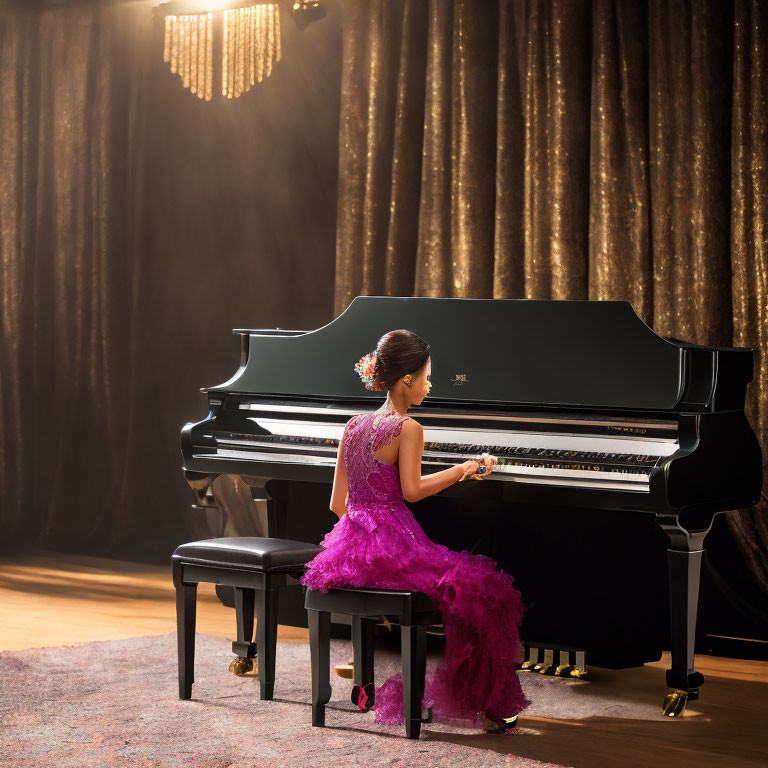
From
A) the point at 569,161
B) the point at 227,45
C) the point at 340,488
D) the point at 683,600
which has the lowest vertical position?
the point at 683,600

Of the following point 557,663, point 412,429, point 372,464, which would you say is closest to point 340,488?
point 372,464

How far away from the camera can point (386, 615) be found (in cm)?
318

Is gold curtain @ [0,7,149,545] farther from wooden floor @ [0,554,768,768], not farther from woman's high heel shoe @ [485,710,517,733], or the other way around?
woman's high heel shoe @ [485,710,517,733]

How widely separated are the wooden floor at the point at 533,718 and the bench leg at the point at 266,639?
65 cm

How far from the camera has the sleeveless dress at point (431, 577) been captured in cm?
323

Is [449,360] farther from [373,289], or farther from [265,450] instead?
[373,289]

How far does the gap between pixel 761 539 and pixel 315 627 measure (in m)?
1.98

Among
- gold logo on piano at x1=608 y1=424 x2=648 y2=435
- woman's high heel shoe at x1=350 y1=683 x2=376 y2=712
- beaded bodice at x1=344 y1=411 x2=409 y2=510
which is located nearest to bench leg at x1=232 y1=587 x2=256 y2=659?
woman's high heel shoe at x1=350 y1=683 x2=376 y2=712

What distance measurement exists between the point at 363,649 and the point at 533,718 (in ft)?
1.73

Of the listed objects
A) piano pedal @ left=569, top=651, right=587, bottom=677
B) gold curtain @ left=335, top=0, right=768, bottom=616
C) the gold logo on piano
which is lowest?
piano pedal @ left=569, top=651, right=587, bottom=677

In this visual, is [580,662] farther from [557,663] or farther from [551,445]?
[551,445]

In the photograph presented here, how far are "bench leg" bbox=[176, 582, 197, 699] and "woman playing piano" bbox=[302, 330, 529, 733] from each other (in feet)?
1.61

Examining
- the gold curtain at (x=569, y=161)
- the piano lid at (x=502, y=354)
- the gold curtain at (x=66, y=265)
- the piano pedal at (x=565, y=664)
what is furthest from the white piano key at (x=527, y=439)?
the gold curtain at (x=66, y=265)

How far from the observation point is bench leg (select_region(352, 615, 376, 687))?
3533mm
